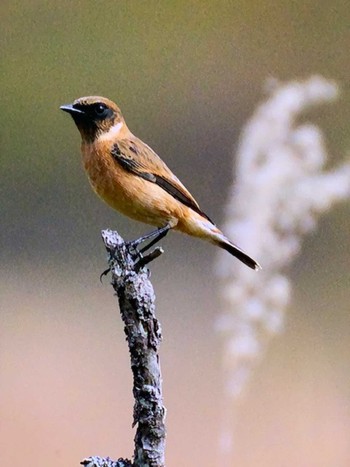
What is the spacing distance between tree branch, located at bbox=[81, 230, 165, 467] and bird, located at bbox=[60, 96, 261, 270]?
0.76 ft

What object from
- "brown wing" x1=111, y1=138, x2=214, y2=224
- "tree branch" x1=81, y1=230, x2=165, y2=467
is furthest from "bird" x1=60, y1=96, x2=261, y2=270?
"tree branch" x1=81, y1=230, x2=165, y2=467

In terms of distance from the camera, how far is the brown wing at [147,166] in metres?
1.70

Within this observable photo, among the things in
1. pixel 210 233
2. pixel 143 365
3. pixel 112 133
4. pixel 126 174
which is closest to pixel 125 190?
pixel 126 174

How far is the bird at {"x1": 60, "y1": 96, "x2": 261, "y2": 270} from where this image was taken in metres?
1.68

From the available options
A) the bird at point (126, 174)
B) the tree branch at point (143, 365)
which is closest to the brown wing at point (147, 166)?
the bird at point (126, 174)

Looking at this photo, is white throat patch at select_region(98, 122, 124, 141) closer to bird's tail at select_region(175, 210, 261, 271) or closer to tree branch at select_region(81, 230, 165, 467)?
bird's tail at select_region(175, 210, 261, 271)

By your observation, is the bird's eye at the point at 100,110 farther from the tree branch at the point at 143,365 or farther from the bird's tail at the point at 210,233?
the tree branch at the point at 143,365

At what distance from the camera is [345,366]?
2.02m

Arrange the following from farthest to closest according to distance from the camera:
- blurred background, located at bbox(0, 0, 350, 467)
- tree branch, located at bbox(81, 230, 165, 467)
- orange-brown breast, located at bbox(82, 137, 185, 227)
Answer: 1. blurred background, located at bbox(0, 0, 350, 467)
2. orange-brown breast, located at bbox(82, 137, 185, 227)
3. tree branch, located at bbox(81, 230, 165, 467)

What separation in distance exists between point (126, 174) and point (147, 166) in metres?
0.07

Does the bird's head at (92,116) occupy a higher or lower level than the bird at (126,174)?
higher

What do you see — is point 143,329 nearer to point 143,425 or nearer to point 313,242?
point 143,425

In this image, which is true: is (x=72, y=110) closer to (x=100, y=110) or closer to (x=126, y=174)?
(x=100, y=110)

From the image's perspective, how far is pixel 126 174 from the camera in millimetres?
1685
